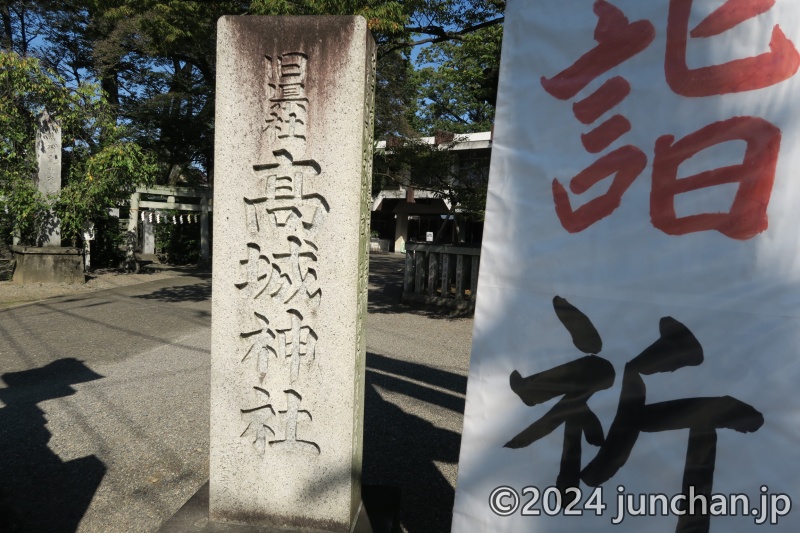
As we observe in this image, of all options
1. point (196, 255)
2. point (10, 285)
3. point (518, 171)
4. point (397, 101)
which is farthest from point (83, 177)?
point (518, 171)

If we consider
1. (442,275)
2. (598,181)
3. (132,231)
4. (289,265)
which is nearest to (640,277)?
(598,181)

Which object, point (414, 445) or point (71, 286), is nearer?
point (414, 445)

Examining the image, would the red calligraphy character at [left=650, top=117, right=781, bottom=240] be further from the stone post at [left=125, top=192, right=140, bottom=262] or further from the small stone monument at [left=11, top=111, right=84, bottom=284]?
the stone post at [left=125, top=192, right=140, bottom=262]

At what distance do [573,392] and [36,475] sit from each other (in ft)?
9.99

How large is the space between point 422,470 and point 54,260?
10529mm

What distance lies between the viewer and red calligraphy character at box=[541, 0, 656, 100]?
1.72m

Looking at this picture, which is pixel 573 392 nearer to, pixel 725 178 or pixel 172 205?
pixel 725 178

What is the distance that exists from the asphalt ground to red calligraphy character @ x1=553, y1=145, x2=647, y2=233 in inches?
70.1

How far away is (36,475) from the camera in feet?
10.3

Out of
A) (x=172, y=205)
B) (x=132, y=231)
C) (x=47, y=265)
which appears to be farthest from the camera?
(x=172, y=205)

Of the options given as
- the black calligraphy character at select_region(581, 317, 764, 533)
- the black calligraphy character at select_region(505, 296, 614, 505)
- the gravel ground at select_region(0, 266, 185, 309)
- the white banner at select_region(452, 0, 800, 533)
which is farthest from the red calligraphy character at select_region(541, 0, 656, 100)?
the gravel ground at select_region(0, 266, 185, 309)

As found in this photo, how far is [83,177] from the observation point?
11.6 meters

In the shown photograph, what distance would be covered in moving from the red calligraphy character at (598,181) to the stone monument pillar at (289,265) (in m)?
0.88

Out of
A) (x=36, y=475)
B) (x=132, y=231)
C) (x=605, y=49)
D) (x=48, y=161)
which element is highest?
(x=48, y=161)
